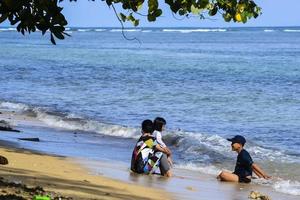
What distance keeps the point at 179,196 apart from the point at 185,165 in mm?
3924

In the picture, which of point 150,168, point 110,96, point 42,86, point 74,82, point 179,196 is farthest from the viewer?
point 74,82

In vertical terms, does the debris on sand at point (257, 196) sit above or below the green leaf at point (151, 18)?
below

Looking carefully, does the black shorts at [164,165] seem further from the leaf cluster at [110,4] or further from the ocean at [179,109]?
the leaf cluster at [110,4]

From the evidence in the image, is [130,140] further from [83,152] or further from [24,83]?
[24,83]

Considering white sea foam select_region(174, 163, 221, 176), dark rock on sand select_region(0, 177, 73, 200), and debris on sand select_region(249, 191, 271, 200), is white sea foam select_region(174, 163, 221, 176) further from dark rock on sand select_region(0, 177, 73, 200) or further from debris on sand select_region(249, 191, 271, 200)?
dark rock on sand select_region(0, 177, 73, 200)

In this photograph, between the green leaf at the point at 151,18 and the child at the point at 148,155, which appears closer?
the green leaf at the point at 151,18

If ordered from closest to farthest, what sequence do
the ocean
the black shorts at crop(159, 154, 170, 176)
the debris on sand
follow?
the debris on sand
the black shorts at crop(159, 154, 170, 176)
the ocean

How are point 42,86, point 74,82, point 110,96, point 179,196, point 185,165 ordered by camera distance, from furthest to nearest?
point 74,82 < point 42,86 < point 110,96 < point 185,165 < point 179,196

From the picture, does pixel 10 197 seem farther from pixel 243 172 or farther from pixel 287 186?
pixel 287 186

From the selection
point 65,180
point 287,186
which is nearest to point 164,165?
point 287,186

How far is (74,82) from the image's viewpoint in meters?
35.9

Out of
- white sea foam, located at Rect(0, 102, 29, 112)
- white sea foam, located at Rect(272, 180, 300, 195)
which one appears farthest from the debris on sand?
white sea foam, located at Rect(0, 102, 29, 112)

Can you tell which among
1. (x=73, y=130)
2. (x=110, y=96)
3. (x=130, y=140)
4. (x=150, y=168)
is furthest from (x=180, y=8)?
(x=110, y=96)

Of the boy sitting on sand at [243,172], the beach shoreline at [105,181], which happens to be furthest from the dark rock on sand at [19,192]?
the boy sitting on sand at [243,172]
